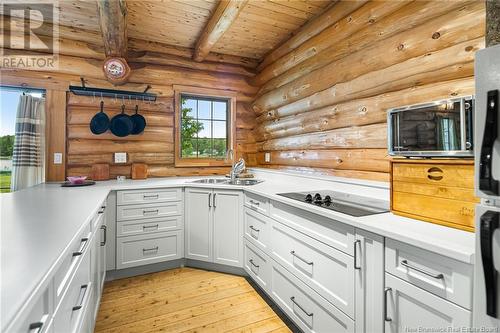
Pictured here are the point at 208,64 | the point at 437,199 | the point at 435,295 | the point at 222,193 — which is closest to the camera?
the point at 435,295

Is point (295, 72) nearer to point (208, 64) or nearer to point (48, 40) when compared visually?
point (208, 64)

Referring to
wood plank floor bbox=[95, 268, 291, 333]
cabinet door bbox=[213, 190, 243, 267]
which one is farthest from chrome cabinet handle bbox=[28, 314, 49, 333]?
cabinet door bbox=[213, 190, 243, 267]

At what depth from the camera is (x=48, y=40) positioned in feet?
9.17

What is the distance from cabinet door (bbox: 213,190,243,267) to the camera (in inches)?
99.7

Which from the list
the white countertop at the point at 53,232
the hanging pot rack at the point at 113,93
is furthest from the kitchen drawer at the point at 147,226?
the hanging pot rack at the point at 113,93

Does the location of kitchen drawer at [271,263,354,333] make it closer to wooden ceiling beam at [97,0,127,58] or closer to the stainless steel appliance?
the stainless steel appliance

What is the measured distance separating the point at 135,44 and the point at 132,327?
9.86ft

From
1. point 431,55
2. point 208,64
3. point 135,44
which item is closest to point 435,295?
point 431,55

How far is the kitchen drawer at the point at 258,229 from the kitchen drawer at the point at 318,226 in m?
0.18

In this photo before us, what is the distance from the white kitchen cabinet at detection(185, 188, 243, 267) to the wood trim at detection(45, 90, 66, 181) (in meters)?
1.47

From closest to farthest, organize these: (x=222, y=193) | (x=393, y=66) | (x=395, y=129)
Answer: (x=395, y=129)
(x=393, y=66)
(x=222, y=193)

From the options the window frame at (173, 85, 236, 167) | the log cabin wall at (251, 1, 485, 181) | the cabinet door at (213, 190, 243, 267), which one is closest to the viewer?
the log cabin wall at (251, 1, 485, 181)

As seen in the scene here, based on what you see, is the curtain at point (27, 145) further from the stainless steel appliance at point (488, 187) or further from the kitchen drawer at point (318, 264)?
the stainless steel appliance at point (488, 187)

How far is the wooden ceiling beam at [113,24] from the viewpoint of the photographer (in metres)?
2.00
